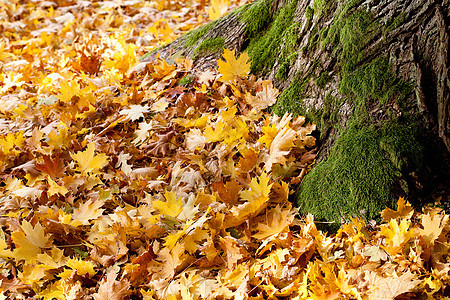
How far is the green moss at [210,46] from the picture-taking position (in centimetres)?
307

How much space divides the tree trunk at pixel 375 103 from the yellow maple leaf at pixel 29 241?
4.54 feet

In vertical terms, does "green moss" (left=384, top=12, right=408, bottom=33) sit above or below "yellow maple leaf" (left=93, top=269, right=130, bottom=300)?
above

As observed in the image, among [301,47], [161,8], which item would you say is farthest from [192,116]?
[161,8]

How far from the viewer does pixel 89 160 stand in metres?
2.38

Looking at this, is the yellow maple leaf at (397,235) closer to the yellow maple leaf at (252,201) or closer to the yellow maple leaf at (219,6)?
the yellow maple leaf at (252,201)

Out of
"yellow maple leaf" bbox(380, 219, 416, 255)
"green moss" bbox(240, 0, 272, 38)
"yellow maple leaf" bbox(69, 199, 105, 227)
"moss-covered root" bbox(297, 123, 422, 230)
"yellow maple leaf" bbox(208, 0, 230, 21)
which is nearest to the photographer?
"yellow maple leaf" bbox(380, 219, 416, 255)

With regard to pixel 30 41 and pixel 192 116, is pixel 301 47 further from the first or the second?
pixel 30 41

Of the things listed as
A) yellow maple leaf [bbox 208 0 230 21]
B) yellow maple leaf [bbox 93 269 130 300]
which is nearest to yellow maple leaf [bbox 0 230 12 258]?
yellow maple leaf [bbox 93 269 130 300]

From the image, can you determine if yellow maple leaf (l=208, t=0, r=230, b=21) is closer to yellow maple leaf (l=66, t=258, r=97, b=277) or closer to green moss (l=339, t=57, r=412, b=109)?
green moss (l=339, t=57, r=412, b=109)

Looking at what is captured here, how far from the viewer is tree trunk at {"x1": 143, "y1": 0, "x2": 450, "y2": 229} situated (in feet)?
6.33

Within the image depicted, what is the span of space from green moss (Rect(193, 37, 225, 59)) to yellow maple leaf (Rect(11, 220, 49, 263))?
1847 mm

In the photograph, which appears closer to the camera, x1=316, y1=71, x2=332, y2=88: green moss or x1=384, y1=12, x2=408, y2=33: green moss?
x1=384, y1=12, x2=408, y2=33: green moss

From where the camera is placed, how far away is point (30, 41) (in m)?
4.83

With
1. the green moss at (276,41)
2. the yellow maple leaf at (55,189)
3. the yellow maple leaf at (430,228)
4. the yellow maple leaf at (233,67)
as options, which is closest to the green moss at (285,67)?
the green moss at (276,41)
